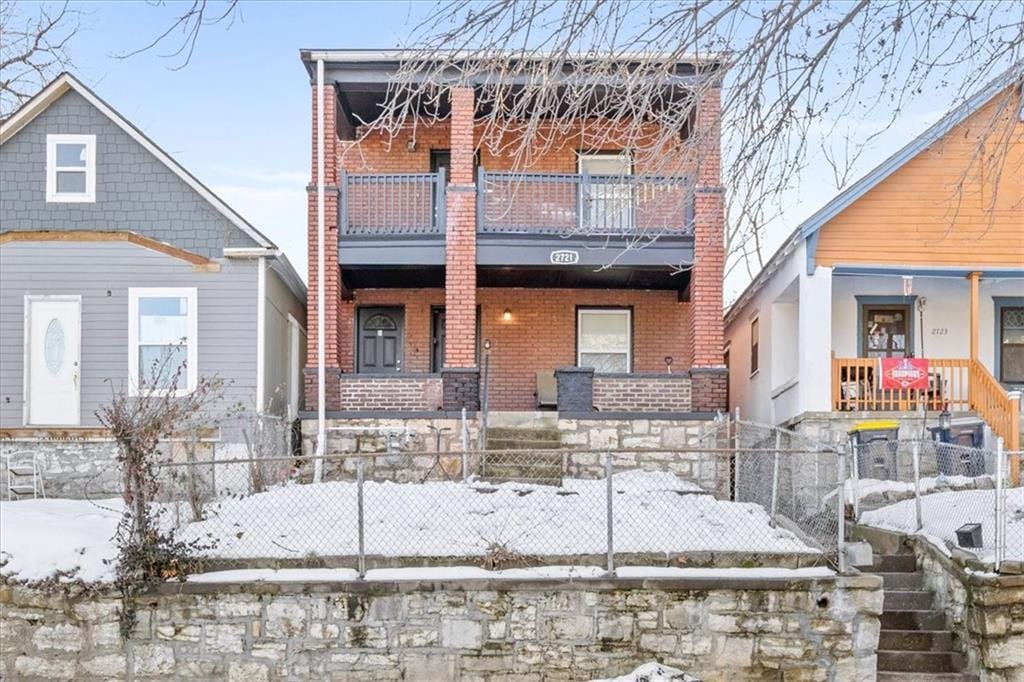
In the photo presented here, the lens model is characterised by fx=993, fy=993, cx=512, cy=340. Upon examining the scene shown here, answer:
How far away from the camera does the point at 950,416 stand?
1377cm

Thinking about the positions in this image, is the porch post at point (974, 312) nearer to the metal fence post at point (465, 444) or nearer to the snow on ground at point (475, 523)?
the snow on ground at point (475, 523)

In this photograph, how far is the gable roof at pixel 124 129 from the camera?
1422 cm

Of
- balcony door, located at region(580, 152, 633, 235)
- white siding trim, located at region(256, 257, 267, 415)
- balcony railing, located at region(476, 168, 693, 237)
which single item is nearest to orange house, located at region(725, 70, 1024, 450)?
balcony railing, located at region(476, 168, 693, 237)

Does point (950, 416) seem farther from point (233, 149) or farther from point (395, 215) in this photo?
point (233, 149)

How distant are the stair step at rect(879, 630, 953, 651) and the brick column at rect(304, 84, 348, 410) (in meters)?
8.64

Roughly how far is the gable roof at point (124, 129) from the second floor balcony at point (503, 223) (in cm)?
152

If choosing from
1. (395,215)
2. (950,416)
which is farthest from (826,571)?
(395,215)

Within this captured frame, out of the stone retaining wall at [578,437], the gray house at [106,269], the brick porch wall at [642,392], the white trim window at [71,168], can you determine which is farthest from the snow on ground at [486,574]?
the white trim window at [71,168]

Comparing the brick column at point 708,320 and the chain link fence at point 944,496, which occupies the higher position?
the brick column at point 708,320

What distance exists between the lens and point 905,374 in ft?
45.6

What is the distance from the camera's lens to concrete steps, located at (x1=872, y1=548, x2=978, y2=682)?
814 cm

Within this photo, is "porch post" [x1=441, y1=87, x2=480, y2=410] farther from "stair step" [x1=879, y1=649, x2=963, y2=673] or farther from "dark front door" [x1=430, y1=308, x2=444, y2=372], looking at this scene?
"stair step" [x1=879, y1=649, x2=963, y2=673]

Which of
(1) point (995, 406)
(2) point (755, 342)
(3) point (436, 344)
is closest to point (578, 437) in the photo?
(3) point (436, 344)

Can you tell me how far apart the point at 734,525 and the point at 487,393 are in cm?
690
